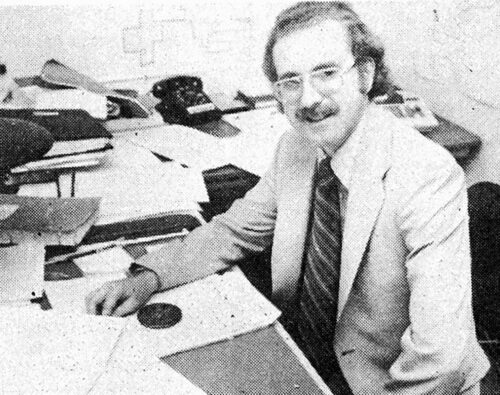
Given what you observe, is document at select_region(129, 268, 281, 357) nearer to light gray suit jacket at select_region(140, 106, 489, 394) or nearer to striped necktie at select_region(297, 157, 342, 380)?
light gray suit jacket at select_region(140, 106, 489, 394)

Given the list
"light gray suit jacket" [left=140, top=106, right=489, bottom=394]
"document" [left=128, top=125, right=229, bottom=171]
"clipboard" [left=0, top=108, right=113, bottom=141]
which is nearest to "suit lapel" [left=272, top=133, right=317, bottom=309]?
"light gray suit jacket" [left=140, top=106, right=489, bottom=394]

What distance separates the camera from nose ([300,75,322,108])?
121 cm

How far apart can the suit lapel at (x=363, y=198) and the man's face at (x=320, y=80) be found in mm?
59

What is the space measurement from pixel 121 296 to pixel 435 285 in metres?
0.57

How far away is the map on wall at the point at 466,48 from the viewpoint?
6.73 feet

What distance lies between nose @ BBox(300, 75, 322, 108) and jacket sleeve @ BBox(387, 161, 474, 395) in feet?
0.82

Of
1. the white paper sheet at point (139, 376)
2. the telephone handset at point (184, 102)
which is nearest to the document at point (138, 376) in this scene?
the white paper sheet at point (139, 376)

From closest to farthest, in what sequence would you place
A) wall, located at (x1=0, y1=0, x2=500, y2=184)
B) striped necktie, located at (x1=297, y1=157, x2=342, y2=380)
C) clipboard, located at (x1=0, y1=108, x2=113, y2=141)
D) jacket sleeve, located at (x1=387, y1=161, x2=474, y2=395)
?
jacket sleeve, located at (x1=387, y1=161, x2=474, y2=395) < striped necktie, located at (x1=297, y1=157, x2=342, y2=380) < clipboard, located at (x1=0, y1=108, x2=113, y2=141) < wall, located at (x1=0, y1=0, x2=500, y2=184)

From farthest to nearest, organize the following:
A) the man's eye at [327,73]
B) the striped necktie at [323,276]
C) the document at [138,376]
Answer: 1. the striped necktie at [323,276]
2. the man's eye at [327,73]
3. the document at [138,376]

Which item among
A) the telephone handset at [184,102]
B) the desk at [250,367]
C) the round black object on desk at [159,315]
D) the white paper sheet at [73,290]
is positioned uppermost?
the telephone handset at [184,102]

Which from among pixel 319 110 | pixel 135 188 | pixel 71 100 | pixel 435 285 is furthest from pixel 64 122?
pixel 435 285

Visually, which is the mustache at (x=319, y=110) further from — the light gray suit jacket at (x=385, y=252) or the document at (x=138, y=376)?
the document at (x=138, y=376)

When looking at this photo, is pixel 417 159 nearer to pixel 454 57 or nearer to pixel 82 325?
pixel 82 325

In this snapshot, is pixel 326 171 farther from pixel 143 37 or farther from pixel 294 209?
pixel 143 37
